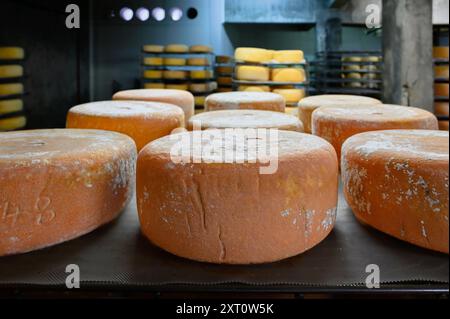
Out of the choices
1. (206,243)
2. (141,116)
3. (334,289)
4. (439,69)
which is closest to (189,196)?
(206,243)

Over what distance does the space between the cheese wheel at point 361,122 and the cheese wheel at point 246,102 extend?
612mm

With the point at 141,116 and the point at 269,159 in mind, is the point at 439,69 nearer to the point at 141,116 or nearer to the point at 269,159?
the point at 141,116

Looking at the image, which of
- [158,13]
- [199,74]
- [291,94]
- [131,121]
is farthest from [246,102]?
[158,13]

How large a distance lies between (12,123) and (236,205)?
154 inches

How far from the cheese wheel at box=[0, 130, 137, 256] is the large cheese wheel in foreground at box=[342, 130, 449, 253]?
2.16 ft

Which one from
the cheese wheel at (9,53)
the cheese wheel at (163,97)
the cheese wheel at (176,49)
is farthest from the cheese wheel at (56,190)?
the cheese wheel at (176,49)

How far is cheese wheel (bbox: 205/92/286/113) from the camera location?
2.47 metres

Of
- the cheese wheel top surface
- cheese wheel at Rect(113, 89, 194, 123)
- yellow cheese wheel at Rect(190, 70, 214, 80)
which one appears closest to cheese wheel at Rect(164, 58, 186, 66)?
yellow cheese wheel at Rect(190, 70, 214, 80)

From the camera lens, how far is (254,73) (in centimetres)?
491

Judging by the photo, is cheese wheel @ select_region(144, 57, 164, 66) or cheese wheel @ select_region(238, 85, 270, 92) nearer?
cheese wheel @ select_region(238, 85, 270, 92)

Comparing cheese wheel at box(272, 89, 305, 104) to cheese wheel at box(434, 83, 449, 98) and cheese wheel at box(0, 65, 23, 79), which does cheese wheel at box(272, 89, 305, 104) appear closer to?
cheese wheel at box(434, 83, 449, 98)

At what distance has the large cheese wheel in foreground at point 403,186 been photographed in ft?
3.42

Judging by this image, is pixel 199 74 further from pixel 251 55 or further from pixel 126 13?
pixel 126 13

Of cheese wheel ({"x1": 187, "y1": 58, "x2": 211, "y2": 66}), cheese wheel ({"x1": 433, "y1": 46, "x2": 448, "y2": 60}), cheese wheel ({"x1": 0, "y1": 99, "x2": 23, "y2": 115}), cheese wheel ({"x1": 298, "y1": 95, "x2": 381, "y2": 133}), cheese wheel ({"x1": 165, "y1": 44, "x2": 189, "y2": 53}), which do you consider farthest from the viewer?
cheese wheel ({"x1": 165, "y1": 44, "x2": 189, "y2": 53})
